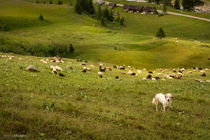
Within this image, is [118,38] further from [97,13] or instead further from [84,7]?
[84,7]

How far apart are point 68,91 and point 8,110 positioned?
23.6 ft

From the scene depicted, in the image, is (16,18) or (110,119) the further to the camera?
(16,18)

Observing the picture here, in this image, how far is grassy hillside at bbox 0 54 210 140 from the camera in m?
9.57

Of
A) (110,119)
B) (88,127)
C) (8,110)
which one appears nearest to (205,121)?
(110,119)

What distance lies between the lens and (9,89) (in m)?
14.7

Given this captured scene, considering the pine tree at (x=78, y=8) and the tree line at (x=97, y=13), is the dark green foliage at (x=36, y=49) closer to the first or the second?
the tree line at (x=97, y=13)

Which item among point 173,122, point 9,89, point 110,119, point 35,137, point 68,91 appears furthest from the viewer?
point 68,91

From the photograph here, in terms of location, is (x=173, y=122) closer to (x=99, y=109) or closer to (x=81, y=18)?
(x=99, y=109)

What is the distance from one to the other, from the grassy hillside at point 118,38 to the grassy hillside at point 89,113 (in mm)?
35783

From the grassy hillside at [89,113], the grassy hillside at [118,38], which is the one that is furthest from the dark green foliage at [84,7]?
the grassy hillside at [89,113]

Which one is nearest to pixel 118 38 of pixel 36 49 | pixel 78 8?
pixel 36 49

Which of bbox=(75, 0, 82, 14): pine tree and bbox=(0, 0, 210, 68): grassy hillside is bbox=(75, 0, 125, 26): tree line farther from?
bbox=(0, 0, 210, 68): grassy hillside

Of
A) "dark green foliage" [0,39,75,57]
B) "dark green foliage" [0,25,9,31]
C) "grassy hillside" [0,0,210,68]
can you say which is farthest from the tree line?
"dark green foliage" [0,39,75,57]

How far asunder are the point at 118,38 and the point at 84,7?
3142 inches
